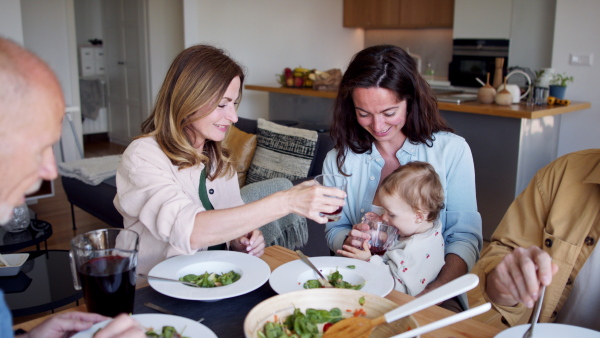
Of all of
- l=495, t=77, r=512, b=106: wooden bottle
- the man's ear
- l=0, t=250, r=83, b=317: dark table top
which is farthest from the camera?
l=495, t=77, r=512, b=106: wooden bottle

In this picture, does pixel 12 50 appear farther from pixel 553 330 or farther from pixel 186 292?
pixel 553 330

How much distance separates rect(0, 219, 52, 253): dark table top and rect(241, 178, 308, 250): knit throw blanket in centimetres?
114

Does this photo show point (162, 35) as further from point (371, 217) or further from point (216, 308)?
point (216, 308)

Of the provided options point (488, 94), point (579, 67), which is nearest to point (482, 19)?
point (579, 67)

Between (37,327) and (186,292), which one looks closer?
(37,327)

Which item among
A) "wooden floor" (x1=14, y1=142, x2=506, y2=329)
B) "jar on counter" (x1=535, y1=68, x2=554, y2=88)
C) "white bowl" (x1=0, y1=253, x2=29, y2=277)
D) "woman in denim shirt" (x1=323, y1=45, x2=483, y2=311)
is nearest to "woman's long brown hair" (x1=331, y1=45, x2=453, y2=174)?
"woman in denim shirt" (x1=323, y1=45, x2=483, y2=311)

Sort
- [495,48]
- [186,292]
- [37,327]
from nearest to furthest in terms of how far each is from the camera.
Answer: [37,327]
[186,292]
[495,48]

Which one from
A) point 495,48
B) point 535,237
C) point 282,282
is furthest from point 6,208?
point 495,48

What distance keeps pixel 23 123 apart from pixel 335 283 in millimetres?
776

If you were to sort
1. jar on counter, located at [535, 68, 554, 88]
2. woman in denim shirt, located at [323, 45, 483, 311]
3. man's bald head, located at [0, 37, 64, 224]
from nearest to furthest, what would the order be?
man's bald head, located at [0, 37, 64, 224], woman in denim shirt, located at [323, 45, 483, 311], jar on counter, located at [535, 68, 554, 88]

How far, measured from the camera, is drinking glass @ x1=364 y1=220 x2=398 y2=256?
5.40 ft

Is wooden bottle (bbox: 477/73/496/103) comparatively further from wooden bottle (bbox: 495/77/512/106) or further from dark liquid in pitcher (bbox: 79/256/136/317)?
dark liquid in pitcher (bbox: 79/256/136/317)

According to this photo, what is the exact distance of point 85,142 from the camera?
8227 millimetres

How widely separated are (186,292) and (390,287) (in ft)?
1.48
